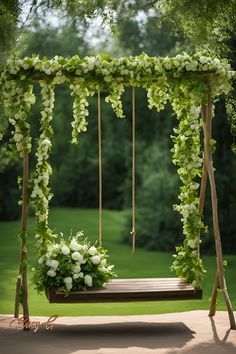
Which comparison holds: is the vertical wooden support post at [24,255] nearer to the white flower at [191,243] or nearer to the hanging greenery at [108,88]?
the hanging greenery at [108,88]

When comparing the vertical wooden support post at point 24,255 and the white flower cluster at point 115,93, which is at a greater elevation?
the white flower cluster at point 115,93

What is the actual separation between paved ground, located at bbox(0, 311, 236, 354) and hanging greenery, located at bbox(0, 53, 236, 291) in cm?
42

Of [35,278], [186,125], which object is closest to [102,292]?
[35,278]

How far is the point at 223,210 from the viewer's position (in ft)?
40.1

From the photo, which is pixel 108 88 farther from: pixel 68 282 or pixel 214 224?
pixel 68 282

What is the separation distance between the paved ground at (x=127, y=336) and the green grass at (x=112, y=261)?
1.25 meters

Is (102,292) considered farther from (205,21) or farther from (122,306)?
(205,21)

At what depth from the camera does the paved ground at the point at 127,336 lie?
17.4 feet

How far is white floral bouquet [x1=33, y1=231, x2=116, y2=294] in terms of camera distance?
5891mm

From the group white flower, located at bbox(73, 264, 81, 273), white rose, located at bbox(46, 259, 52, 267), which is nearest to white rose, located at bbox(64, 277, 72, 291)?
white flower, located at bbox(73, 264, 81, 273)

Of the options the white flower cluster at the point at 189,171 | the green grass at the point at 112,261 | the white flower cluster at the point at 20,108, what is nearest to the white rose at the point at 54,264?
the white flower cluster at the point at 20,108

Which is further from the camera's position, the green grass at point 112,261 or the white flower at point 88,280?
the green grass at point 112,261

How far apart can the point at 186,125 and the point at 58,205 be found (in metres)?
14.6

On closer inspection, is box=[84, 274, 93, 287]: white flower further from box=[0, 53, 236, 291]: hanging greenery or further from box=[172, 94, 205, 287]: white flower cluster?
box=[172, 94, 205, 287]: white flower cluster
